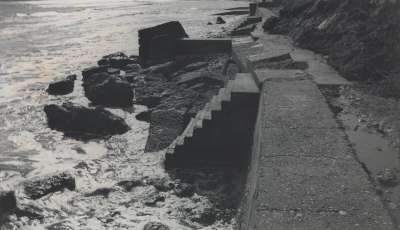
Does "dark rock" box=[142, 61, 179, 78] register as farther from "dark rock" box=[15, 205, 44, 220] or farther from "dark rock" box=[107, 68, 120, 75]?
"dark rock" box=[15, 205, 44, 220]

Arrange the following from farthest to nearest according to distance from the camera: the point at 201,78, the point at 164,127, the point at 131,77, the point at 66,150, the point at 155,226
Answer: the point at 131,77
the point at 201,78
the point at 164,127
the point at 66,150
the point at 155,226

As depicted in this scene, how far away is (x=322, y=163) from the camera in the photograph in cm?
391

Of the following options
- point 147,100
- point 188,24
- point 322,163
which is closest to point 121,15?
point 188,24

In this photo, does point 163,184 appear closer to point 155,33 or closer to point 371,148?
point 371,148

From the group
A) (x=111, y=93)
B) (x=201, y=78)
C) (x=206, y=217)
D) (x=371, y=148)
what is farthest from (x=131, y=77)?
(x=371, y=148)

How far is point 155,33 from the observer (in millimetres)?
13703

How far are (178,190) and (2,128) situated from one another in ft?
16.2

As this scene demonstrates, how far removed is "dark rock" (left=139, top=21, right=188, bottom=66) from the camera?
13.5m

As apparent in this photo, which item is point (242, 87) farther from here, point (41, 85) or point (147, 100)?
point (41, 85)

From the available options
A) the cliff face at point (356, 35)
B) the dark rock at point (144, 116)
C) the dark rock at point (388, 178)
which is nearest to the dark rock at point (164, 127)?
the dark rock at point (144, 116)

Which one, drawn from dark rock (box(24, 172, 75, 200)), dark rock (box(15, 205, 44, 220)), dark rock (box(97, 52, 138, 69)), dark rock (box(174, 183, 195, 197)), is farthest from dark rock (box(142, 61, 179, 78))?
dark rock (box(15, 205, 44, 220))

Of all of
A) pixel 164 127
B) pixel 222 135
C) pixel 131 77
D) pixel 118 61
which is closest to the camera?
pixel 222 135

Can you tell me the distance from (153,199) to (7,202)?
1668mm

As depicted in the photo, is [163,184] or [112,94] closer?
[163,184]
